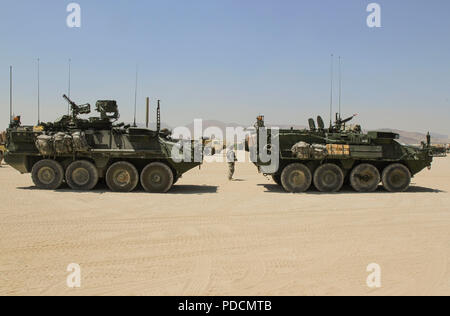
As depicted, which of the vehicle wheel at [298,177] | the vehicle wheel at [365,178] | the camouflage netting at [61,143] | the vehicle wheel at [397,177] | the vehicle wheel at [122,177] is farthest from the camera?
the vehicle wheel at [397,177]

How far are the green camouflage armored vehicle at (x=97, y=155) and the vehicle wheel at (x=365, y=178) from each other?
5379 millimetres

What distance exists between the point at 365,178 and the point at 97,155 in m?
9.16

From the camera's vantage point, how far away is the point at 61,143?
1207 cm

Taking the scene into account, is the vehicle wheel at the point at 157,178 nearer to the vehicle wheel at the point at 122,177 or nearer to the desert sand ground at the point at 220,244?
the vehicle wheel at the point at 122,177

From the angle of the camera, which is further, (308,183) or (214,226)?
(308,183)

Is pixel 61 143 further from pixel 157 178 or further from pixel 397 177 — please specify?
pixel 397 177

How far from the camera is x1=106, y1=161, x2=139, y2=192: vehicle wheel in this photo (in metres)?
12.2

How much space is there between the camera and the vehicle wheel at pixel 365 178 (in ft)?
42.8

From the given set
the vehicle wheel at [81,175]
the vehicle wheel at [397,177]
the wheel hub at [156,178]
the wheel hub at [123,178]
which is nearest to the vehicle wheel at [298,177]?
the vehicle wheel at [397,177]

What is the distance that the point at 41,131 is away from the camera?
1266cm
